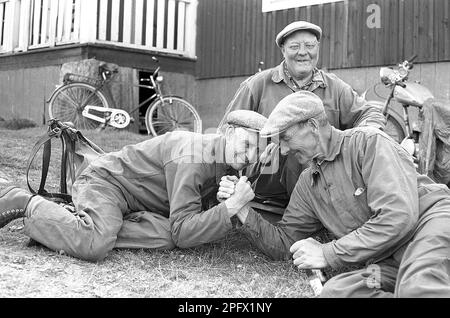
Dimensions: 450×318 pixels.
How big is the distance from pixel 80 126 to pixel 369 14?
497cm

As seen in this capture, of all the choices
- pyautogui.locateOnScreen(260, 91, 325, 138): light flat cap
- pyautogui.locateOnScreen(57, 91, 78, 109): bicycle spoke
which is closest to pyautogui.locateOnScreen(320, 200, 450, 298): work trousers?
pyautogui.locateOnScreen(260, 91, 325, 138): light flat cap

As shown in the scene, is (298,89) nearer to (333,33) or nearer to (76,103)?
(333,33)

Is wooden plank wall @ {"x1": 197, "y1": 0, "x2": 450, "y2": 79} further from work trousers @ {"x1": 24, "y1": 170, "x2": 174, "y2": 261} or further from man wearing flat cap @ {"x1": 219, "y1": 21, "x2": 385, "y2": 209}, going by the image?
work trousers @ {"x1": 24, "y1": 170, "x2": 174, "y2": 261}

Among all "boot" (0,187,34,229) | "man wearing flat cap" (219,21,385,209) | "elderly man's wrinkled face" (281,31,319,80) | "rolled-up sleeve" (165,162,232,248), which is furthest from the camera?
"elderly man's wrinkled face" (281,31,319,80)

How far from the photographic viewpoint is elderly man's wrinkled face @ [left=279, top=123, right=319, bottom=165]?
3143mm

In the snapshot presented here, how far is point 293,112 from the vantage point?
3102 millimetres

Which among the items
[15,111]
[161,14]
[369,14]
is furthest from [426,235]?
[15,111]

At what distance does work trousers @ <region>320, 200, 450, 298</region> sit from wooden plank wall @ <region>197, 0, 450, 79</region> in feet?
20.3

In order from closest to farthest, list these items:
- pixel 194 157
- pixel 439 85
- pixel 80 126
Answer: pixel 194 157 → pixel 439 85 → pixel 80 126

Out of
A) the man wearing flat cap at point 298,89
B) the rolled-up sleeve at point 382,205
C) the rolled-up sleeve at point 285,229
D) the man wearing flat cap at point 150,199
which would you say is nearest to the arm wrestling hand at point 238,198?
the man wearing flat cap at point 150,199

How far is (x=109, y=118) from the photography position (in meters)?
9.73

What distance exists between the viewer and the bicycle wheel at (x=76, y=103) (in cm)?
981

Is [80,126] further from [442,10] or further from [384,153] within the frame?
[384,153]

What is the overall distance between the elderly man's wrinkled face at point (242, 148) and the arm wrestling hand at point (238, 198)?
0.15 m
